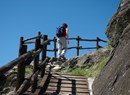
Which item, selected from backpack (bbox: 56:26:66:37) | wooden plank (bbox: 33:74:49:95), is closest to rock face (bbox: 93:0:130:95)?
wooden plank (bbox: 33:74:49:95)

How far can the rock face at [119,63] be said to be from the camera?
550 centimetres

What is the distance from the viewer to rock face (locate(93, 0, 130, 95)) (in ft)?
18.1

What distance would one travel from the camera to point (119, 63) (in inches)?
256

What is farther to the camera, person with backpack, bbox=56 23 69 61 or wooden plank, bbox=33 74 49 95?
person with backpack, bbox=56 23 69 61

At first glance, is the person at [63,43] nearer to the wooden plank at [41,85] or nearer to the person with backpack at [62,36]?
the person with backpack at [62,36]

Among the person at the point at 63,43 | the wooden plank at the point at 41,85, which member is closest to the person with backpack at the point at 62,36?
the person at the point at 63,43

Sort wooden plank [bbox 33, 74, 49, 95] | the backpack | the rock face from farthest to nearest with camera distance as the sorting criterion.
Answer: the backpack → wooden plank [bbox 33, 74, 49, 95] → the rock face

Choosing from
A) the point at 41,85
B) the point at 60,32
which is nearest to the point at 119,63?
the point at 41,85

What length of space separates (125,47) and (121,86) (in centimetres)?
159

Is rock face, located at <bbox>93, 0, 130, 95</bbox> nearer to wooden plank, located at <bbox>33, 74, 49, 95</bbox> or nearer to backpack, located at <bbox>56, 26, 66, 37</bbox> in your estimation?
wooden plank, located at <bbox>33, 74, 49, 95</bbox>

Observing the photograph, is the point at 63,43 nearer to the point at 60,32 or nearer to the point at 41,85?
the point at 60,32

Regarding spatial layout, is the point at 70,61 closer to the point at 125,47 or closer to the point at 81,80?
the point at 81,80

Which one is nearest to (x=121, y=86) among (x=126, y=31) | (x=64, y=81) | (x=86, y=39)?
(x=126, y=31)

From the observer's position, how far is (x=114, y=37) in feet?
29.7
